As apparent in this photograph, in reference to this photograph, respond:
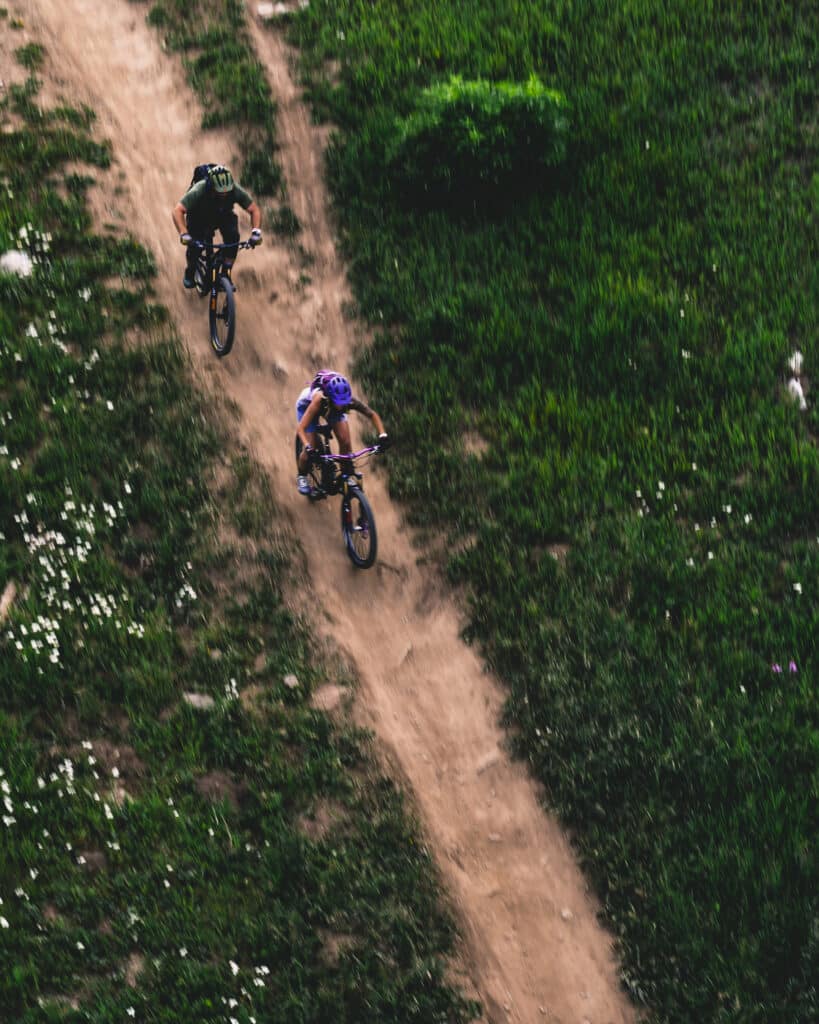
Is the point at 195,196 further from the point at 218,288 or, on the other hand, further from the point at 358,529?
the point at 358,529

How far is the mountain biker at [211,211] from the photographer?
1033 cm

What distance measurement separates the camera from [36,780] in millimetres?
7703

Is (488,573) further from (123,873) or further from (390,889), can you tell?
(123,873)

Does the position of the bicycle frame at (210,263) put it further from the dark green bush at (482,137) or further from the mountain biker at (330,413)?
the dark green bush at (482,137)

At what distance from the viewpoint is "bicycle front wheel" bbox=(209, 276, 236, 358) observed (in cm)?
1074

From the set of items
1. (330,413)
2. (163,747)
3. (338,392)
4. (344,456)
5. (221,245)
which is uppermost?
(221,245)

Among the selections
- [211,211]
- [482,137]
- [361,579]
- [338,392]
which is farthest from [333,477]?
[482,137]

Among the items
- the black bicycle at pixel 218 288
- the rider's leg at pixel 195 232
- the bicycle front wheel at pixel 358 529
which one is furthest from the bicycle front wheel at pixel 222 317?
the bicycle front wheel at pixel 358 529

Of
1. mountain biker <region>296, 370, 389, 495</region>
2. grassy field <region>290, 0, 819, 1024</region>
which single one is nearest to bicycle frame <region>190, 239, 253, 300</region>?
grassy field <region>290, 0, 819, 1024</region>

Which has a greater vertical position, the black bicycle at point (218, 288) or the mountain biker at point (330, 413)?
the black bicycle at point (218, 288)

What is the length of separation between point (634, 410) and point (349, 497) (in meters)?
3.44

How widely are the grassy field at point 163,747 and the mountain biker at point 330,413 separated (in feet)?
3.21

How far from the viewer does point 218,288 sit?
36.1 ft

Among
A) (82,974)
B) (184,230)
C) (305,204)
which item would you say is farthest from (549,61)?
(82,974)
